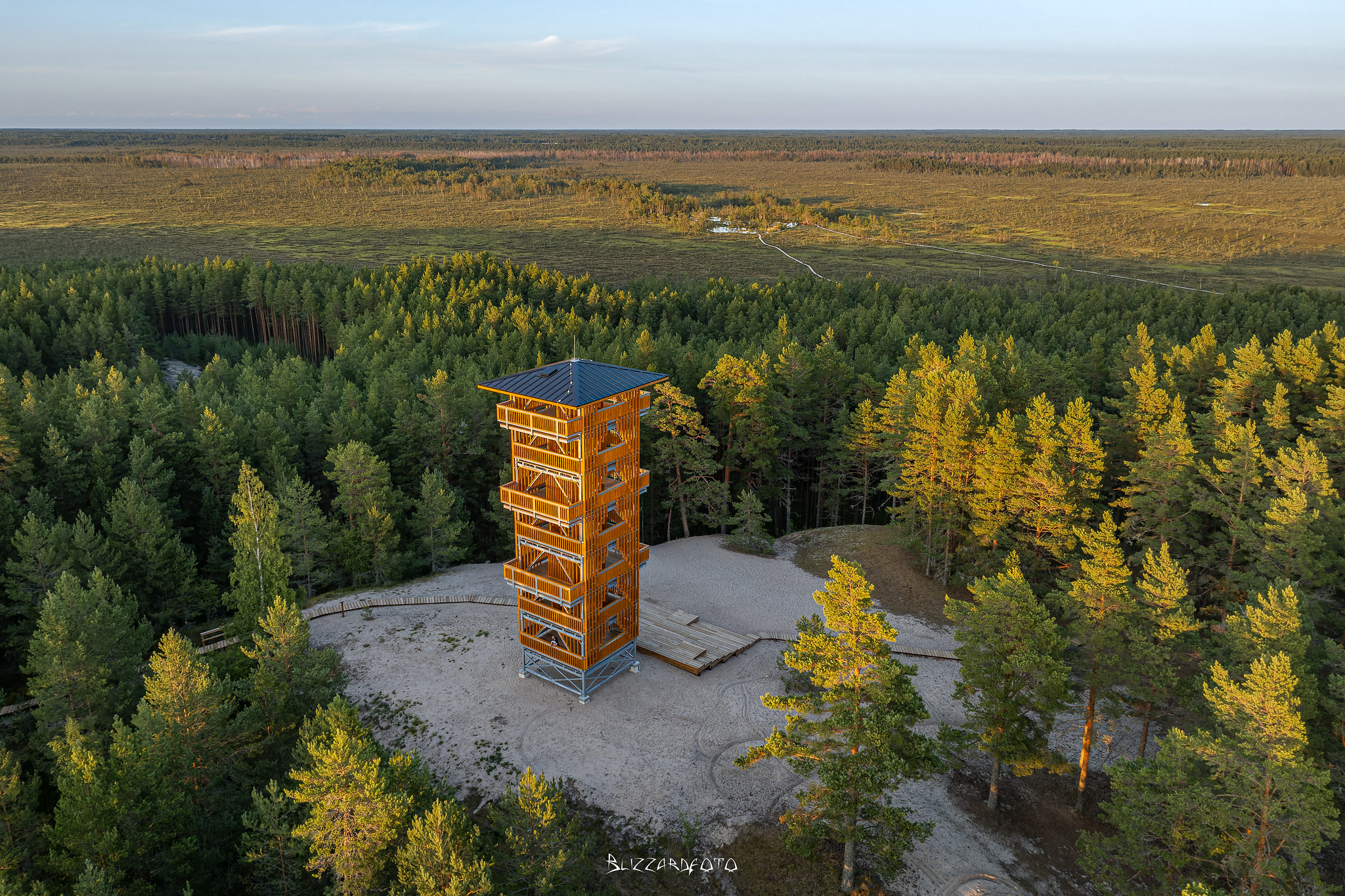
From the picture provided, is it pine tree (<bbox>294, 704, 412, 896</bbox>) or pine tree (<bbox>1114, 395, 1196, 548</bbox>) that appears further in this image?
pine tree (<bbox>1114, 395, 1196, 548</bbox>)

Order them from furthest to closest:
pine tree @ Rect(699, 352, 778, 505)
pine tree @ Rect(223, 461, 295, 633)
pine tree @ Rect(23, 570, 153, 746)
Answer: pine tree @ Rect(699, 352, 778, 505) → pine tree @ Rect(223, 461, 295, 633) → pine tree @ Rect(23, 570, 153, 746)

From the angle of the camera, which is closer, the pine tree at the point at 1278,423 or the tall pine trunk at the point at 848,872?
the tall pine trunk at the point at 848,872

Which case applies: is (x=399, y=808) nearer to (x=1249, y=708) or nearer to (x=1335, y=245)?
(x=1249, y=708)

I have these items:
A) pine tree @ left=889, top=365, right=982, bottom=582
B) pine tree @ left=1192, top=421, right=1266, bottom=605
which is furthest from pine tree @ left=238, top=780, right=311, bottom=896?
pine tree @ left=1192, top=421, right=1266, bottom=605

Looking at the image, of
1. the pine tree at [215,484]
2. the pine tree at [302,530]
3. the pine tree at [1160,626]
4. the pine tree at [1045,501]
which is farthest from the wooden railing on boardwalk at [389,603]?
the pine tree at [1160,626]

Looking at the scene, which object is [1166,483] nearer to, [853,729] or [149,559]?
[853,729]

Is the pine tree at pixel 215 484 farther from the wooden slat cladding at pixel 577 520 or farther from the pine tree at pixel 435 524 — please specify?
the wooden slat cladding at pixel 577 520

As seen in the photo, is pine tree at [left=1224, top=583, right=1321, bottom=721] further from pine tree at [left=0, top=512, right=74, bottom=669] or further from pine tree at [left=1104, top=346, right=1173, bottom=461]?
pine tree at [left=0, top=512, right=74, bottom=669]
